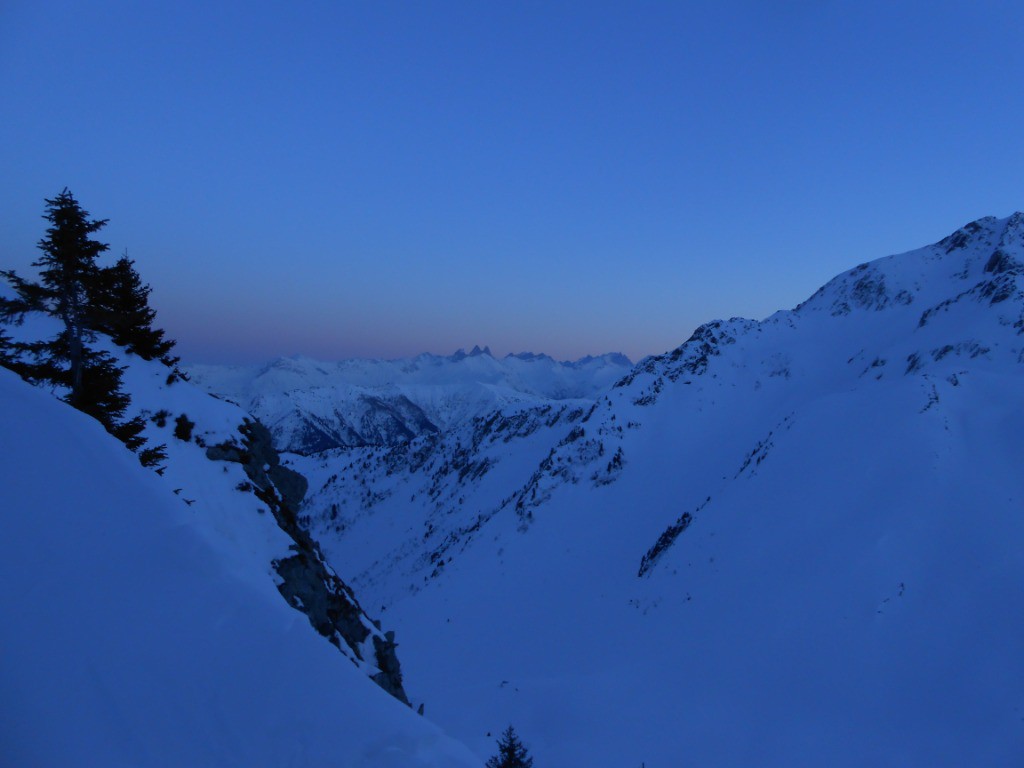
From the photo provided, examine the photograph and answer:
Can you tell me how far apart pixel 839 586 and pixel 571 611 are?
16.9 metres

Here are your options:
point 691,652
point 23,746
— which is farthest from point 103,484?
point 691,652

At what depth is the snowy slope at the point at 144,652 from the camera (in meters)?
5.09

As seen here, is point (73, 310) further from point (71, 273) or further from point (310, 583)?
point (310, 583)

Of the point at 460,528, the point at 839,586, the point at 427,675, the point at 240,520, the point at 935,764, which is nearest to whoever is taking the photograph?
the point at 935,764

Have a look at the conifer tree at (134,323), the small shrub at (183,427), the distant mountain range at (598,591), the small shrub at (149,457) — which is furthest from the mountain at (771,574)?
the conifer tree at (134,323)

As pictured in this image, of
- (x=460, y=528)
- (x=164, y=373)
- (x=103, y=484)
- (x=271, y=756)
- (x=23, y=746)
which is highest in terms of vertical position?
(x=164, y=373)

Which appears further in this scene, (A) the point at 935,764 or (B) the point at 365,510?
(B) the point at 365,510

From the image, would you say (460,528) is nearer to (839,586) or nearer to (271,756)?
(839,586)

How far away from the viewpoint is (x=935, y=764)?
13914mm

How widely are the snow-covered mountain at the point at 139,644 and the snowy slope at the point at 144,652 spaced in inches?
0.6

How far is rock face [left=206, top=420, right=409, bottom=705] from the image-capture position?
53.1 ft

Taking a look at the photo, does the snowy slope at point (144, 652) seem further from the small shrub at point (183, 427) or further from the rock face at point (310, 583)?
the small shrub at point (183, 427)

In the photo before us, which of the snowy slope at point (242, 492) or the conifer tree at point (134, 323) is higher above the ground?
the conifer tree at point (134, 323)

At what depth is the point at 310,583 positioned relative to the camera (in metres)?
17.1
